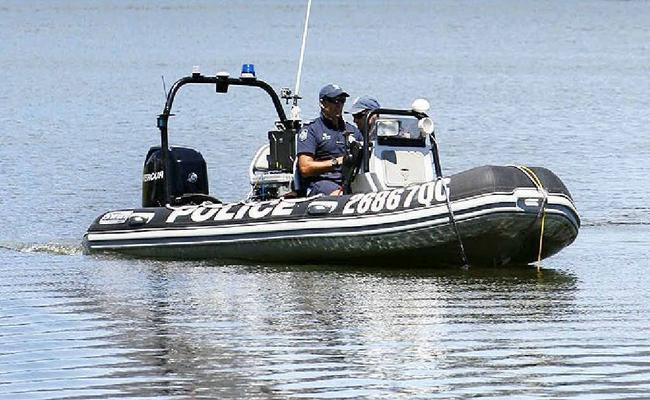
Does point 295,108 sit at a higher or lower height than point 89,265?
higher

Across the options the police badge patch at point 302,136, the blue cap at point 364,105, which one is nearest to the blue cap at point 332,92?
the blue cap at point 364,105

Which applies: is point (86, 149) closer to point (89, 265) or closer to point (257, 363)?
point (89, 265)

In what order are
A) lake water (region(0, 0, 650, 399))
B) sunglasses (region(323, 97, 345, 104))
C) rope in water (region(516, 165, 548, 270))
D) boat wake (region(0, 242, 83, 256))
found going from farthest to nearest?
boat wake (region(0, 242, 83, 256)), sunglasses (region(323, 97, 345, 104)), rope in water (region(516, 165, 548, 270)), lake water (region(0, 0, 650, 399))

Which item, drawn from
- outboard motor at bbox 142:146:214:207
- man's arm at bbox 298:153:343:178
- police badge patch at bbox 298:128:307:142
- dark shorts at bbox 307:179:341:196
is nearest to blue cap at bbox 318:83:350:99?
police badge patch at bbox 298:128:307:142

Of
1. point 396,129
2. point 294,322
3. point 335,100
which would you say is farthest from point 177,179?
point 294,322

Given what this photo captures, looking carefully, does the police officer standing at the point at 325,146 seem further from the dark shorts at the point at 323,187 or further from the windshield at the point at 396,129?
the windshield at the point at 396,129

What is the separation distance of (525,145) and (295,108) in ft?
33.3

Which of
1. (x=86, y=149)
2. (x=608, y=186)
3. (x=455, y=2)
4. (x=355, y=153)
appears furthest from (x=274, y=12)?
(x=355, y=153)

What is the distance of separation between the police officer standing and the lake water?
0.73m

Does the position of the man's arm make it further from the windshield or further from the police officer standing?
the windshield

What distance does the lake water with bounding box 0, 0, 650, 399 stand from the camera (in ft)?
27.3

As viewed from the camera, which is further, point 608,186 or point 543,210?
point 608,186

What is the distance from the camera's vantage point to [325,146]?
12.8 m

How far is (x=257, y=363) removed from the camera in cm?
860
